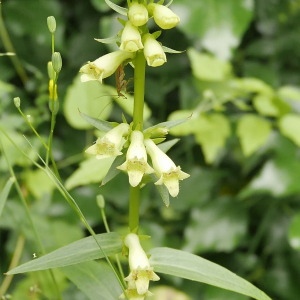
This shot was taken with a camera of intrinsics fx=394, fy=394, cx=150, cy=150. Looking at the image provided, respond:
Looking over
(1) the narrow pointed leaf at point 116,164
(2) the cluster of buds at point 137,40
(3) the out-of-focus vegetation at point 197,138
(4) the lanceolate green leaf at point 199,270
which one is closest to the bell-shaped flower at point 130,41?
(2) the cluster of buds at point 137,40

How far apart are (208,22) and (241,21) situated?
0.08m

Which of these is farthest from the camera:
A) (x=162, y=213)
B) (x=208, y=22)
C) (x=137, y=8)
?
(x=162, y=213)

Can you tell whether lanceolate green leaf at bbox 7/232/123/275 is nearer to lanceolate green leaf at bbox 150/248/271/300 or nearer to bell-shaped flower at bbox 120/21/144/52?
lanceolate green leaf at bbox 150/248/271/300

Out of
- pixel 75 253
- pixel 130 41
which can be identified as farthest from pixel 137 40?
pixel 75 253

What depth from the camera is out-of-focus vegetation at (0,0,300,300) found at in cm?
86

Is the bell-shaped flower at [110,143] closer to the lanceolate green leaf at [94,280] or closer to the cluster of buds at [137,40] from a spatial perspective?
the cluster of buds at [137,40]

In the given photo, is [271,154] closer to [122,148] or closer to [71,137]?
[71,137]

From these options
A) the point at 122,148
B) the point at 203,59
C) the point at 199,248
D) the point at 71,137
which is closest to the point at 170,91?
the point at 203,59

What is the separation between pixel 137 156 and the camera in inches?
14.7

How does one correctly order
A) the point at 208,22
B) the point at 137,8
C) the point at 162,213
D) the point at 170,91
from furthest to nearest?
the point at 170,91
the point at 162,213
the point at 208,22
the point at 137,8

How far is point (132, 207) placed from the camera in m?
0.42

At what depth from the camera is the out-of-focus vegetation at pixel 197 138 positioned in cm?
86

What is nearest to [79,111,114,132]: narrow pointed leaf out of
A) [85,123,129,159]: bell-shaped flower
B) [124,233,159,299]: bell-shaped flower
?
[85,123,129,159]: bell-shaped flower

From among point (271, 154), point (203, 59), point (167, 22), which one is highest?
point (203, 59)
